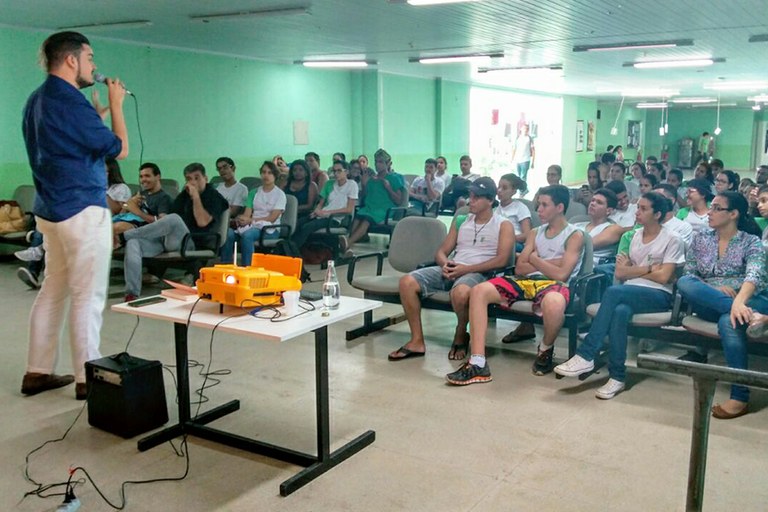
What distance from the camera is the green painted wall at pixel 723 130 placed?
25062 millimetres

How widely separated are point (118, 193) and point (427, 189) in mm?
4610

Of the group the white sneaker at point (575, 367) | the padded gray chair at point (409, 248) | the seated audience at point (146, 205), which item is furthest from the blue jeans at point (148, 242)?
the white sneaker at point (575, 367)

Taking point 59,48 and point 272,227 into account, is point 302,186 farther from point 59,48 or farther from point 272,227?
point 59,48

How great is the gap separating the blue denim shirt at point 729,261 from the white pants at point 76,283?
3239mm

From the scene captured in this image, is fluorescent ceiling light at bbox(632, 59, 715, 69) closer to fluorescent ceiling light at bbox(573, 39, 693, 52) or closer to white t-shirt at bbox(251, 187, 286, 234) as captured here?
fluorescent ceiling light at bbox(573, 39, 693, 52)

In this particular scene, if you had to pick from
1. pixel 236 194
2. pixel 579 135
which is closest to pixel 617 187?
pixel 236 194

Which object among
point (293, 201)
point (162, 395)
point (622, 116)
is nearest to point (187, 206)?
point (293, 201)

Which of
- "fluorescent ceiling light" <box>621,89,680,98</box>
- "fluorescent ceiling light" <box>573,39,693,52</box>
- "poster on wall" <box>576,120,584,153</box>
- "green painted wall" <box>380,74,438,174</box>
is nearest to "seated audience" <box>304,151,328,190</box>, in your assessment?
"green painted wall" <box>380,74,438,174</box>

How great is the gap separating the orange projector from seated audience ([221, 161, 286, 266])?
3734 mm

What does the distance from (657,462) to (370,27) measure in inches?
248

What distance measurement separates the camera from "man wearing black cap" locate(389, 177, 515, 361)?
4484mm

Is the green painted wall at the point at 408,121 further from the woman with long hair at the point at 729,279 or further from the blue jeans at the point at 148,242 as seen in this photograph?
the woman with long hair at the point at 729,279

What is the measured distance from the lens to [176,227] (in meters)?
6.18

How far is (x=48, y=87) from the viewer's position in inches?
135
